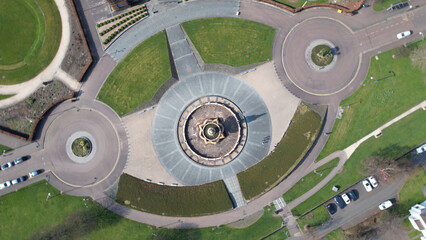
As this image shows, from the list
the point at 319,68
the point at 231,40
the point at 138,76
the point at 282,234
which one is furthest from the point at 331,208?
the point at 138,76

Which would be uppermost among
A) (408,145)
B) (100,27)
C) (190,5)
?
(100,27)

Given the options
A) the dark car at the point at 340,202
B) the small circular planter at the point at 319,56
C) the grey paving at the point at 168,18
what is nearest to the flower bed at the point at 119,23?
the grey paving at the point at 168,18

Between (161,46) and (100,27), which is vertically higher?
(100,27)

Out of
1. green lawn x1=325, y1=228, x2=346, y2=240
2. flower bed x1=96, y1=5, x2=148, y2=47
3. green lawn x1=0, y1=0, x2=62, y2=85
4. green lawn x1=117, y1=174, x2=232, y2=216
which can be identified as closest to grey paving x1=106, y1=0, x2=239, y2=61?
flower bed x1=96, y1=5, x2=148, y2=47

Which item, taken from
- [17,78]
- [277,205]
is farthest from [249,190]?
[17,78]

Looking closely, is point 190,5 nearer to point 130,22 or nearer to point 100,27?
point 130,22
